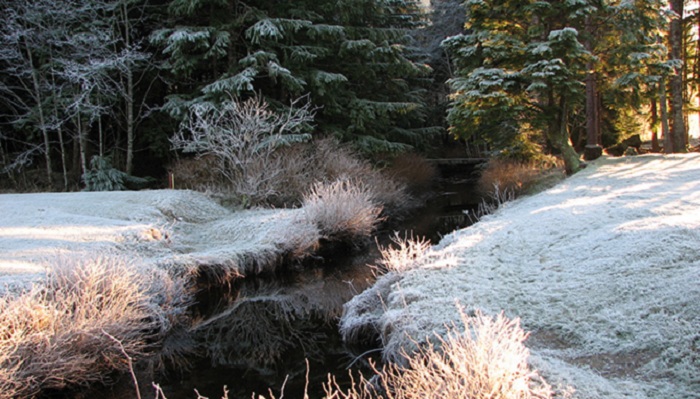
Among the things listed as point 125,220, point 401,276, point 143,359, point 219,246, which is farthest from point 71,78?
point 401,276

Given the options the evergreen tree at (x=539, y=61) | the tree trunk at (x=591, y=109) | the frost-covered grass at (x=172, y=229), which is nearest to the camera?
the frost-covered grass at (x=172, y=229)

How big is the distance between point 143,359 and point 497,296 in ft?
14.0

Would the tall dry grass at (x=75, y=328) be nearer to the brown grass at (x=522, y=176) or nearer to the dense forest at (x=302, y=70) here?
the dense forest at (x=302, y=70)

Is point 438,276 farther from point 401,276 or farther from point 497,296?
point 497,296

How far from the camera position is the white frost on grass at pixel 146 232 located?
816 cm

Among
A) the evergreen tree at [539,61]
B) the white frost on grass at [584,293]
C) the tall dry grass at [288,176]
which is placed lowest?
the white frost on grass at [584,293]

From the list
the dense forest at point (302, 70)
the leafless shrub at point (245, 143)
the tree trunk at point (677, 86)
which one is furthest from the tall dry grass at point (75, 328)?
the tree trunk at point (677, 86)

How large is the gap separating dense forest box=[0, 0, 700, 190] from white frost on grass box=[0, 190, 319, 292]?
226 cm

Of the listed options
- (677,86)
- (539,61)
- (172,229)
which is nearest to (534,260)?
(172,229)

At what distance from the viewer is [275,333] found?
7.11 m

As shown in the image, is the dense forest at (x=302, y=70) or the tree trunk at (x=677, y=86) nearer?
the dense forest at (x=302, y=70)

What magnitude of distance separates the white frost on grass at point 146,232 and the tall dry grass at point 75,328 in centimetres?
87

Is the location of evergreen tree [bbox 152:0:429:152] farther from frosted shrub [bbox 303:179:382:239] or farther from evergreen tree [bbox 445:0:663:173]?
frosted shrub [bbox 303:179:382:239]

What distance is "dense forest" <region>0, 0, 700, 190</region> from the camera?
1426 centimetres
